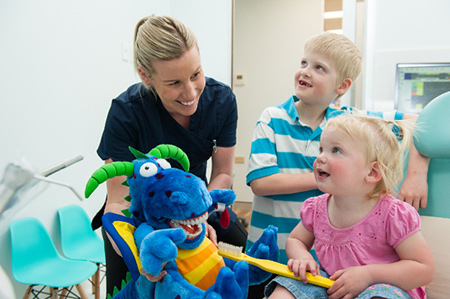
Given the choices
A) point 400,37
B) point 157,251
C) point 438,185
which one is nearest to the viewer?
point 157,251


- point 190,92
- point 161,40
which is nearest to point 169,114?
point 190,92

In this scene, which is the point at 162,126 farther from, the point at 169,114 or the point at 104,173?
the point at 104,173

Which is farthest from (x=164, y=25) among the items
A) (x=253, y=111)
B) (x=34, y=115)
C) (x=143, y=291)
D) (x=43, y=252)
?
(x=253, y=111)

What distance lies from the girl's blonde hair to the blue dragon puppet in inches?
11.0

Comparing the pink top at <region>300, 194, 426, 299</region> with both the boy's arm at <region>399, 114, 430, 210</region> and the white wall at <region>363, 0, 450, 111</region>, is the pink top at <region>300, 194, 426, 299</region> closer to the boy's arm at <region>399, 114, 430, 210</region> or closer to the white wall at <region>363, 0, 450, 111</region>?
the boy's arm at <region>399, 114, 430, 210</region>

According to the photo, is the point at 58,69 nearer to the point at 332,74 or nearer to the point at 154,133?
the point at 154,133

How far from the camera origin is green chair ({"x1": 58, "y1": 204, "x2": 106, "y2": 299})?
1747 millimetres

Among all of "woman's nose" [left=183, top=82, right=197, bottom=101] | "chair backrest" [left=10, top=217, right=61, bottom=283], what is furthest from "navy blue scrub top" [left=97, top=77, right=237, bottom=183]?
"chair backrest" [left=10, top=217, right=61, bottom=283]

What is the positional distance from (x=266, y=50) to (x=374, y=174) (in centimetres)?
338

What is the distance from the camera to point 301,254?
79 cm

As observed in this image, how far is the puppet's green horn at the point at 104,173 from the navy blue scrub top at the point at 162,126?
35cm

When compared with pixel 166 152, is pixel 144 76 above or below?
above

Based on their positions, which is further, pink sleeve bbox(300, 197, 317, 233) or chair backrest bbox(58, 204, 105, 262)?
chair backrest bbox(58, 204, 105, 262)

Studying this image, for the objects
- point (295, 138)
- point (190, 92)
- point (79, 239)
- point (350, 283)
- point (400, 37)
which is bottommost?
point (79, 239)
